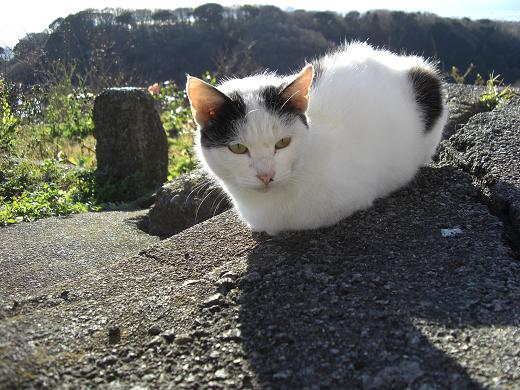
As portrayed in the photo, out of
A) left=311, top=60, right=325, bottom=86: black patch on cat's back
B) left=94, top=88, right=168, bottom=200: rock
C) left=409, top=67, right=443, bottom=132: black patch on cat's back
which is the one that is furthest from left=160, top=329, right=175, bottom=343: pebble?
left=94, top=88, right=168, bottom=200: rock

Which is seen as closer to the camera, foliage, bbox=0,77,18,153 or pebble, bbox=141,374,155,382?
pebble, bbox=141,374,155,382

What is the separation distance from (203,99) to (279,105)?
1.21 ft

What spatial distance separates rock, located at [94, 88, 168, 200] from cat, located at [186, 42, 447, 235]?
2.74m

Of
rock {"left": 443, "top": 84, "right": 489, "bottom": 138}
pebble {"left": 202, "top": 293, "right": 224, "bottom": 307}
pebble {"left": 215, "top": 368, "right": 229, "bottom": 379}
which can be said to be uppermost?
rock {"left": 443, "top": 84, "right": 489, "bottom": 138}

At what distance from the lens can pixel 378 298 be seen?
1752 mm

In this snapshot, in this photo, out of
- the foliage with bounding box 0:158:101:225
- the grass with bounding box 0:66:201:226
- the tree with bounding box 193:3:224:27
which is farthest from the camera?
the tree with bounding box 193:3:224:27

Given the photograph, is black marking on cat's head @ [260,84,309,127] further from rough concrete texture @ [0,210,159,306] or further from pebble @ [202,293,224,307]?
rough concrete texture @ [0,210,159,306]

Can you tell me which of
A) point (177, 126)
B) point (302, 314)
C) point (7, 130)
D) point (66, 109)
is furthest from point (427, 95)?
point (66, 109)

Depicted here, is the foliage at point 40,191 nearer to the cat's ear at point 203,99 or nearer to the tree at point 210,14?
the cat's ear at point 203,99

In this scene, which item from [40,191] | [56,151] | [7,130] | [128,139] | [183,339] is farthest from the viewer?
[56,151]

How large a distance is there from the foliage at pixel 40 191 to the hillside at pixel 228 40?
228 centimetres

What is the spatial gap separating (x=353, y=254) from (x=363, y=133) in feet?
2.58

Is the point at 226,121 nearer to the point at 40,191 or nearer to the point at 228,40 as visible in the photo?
the point at 40,191

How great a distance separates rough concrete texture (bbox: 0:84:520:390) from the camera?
56.5 inches
